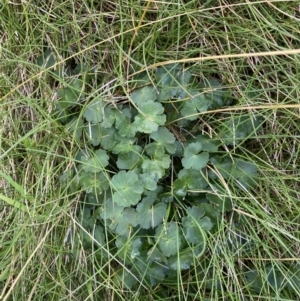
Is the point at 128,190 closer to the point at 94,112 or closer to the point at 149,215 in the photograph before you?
the point at 149,215

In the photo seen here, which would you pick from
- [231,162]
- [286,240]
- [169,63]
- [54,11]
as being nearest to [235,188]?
[231,162]

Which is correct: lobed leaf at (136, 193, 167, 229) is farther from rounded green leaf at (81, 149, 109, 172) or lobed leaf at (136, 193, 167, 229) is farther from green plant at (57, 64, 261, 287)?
rounded green leaf at (81, 149, 109, 172)

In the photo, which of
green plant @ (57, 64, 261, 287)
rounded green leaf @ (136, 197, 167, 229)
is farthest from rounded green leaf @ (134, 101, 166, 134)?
rounded green leaf @ (136, 197, 167, 229)

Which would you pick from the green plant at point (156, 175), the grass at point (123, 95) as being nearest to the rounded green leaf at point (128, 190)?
the green plant at point (156, 175)

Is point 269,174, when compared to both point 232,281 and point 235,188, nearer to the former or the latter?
point 235,188

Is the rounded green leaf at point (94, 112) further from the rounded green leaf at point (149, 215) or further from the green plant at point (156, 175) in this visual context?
the rounded green leaf at point (149, 215)

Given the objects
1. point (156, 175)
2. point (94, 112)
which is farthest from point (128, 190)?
point (94, 112)
